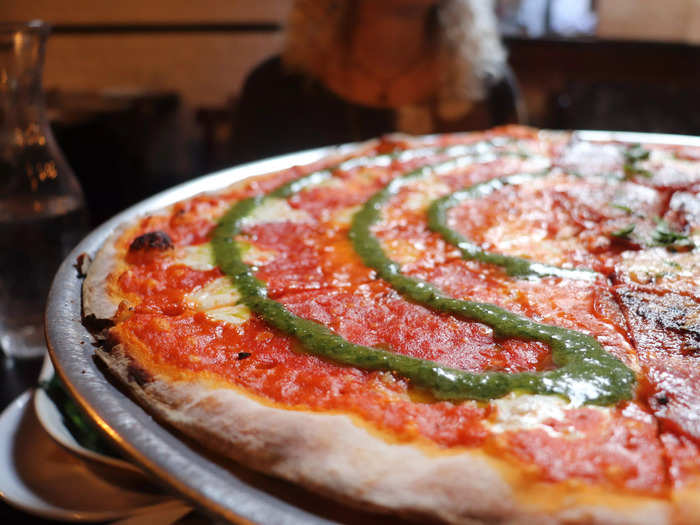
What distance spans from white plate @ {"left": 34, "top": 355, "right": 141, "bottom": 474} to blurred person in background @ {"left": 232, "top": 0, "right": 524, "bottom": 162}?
Result: 2.44m

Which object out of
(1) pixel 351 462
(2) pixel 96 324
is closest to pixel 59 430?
(2) pixel 96 324

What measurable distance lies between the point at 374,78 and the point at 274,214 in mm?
1954

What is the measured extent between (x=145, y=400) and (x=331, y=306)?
17.9 inches

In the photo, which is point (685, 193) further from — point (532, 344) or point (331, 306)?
point (331, 306)

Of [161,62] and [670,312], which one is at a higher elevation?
[670,312]

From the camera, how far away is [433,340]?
1218mm

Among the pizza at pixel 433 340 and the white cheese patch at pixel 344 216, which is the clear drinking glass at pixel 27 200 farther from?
the white cheese patch at pixel 344 216

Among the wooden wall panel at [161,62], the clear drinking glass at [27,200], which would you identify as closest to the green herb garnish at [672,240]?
the clear drinking glass at [27,200]

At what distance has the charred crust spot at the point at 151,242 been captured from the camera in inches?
61.7

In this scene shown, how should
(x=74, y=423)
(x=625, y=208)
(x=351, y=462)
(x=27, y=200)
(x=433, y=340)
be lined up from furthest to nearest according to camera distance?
1. (x=27, y=200)
2. (x=625, y=208)
3. (x=74, y=423)
4. (x=433, y=340)
5. (x=351, y=462)

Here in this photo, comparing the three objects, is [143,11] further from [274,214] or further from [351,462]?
[351,462]

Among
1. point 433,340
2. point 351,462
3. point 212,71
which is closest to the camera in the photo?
point 351,462

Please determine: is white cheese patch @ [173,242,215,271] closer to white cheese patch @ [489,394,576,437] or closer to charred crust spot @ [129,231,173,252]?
charred crust spot @ [129,231,173,252]

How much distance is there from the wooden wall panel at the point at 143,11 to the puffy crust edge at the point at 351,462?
5.97m
